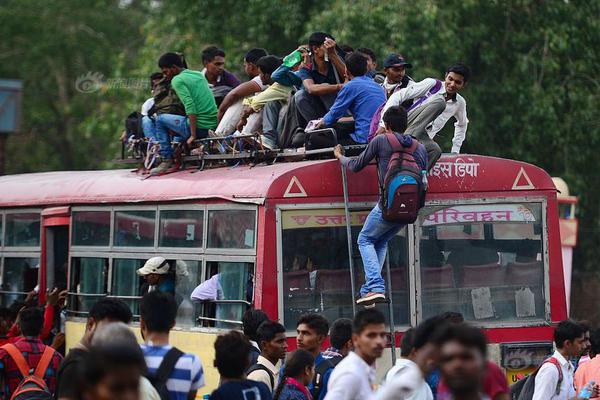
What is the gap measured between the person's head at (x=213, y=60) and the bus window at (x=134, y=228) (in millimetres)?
1927

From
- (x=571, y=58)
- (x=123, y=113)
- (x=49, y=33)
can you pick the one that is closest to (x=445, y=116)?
(x=571, y=58)

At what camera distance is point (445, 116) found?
11523 mm

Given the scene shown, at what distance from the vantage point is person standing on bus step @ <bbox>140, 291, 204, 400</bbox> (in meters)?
6.63

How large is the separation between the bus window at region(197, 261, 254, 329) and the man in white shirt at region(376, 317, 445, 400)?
312 centimetres

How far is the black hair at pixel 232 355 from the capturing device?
6.87m

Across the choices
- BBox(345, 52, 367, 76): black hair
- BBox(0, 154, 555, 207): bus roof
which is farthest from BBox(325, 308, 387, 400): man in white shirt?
BBox(345, 52, 367, 76): black hair

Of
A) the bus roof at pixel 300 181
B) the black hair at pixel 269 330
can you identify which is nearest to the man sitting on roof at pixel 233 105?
the bus roof at pixel 300 181

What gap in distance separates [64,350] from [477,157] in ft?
15.6

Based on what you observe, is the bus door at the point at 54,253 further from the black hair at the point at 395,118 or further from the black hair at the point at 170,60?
the black hair at the point at 395,118

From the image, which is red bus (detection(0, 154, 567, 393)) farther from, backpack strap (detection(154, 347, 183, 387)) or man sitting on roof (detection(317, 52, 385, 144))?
backpack strap (detection(154, 347, 183, 387))

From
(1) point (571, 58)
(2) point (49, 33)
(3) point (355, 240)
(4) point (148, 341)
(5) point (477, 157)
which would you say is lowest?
(4) point (148, 341)

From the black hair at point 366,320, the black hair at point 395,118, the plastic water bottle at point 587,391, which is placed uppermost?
the black hair at point 395,118

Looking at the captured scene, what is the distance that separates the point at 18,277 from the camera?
47.5 feet

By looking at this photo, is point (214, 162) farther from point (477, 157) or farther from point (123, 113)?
point (123, 113)
